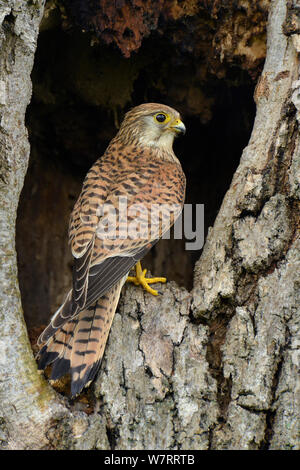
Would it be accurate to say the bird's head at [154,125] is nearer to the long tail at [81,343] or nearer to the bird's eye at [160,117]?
the bird's eye at [160,117]

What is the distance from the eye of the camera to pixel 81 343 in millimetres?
2795

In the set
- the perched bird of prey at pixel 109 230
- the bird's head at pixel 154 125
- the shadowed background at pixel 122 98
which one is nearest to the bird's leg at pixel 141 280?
the perched bird of prey at pixel 109 230

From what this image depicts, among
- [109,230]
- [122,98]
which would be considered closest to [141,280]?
[109,230]

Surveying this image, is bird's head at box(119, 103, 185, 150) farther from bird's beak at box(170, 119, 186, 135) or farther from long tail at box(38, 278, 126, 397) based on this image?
long tail at box(38, 278, 126, 397)

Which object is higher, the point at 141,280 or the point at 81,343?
the point at 141,280

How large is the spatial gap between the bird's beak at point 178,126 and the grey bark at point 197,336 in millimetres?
752

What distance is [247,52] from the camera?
12.3 ft

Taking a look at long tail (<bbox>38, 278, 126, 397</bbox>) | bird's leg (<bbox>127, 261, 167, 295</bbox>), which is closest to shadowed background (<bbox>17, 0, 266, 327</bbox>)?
bird's leg (<bbox>127, 261, 167, 295</bbox>)

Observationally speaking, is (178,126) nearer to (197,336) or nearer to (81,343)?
(197,336)

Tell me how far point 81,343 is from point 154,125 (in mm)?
1813

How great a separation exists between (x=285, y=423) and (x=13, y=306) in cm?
142

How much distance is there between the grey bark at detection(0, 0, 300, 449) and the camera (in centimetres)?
248

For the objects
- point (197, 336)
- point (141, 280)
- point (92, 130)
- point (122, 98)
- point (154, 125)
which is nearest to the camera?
point (197, 336)

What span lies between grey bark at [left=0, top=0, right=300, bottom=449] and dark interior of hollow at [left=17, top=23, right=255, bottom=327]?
1.20 metres
